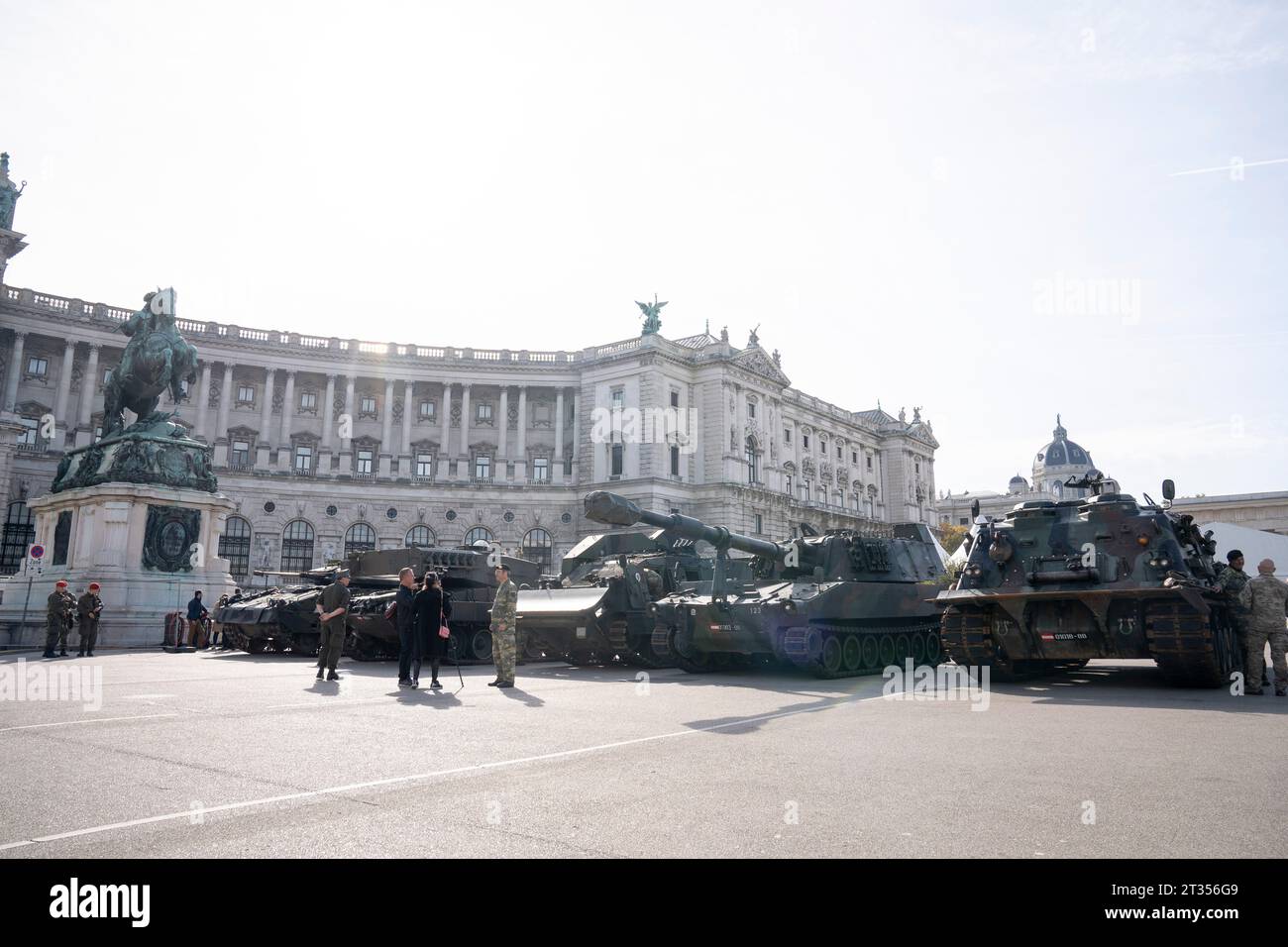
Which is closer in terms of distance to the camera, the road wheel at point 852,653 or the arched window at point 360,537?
the road wheel at point 852,653

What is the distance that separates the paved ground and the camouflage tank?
25.7ft

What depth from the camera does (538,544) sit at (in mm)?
61500

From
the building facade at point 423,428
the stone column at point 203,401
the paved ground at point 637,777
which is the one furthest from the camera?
the stone column at point 203,401

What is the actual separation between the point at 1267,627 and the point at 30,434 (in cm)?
5898

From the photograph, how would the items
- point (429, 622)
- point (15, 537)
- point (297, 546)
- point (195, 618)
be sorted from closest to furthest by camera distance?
point (429, 622) < point (195, 618) < point (15, 537) < point (297, 546)

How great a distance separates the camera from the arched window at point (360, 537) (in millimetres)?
57231

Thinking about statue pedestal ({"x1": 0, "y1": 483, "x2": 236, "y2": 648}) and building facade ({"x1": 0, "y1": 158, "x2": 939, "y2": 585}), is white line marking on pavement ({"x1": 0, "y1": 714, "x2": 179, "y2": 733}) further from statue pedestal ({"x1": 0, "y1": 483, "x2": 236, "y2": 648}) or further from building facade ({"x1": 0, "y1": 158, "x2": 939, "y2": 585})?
Result: building facade ({"x1": 0, "y1": 158, "x2": 939, "y2": 585})

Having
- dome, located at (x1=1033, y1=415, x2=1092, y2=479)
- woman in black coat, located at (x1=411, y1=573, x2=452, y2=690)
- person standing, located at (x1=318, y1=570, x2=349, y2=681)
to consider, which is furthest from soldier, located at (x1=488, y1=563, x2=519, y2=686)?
dome, located at (x1=1033, y1=415, x2=1092, y2=479)

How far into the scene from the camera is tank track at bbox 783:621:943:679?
579 inches

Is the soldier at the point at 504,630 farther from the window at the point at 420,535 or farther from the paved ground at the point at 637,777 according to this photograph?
the window at the point at 420,535

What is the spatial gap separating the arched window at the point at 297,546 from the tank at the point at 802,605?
4394cm

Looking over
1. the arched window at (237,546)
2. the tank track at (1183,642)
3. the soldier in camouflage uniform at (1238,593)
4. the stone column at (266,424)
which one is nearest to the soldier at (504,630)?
the tank track at (1183,642)

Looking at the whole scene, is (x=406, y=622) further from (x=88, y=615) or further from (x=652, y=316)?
(x=652, y=316)

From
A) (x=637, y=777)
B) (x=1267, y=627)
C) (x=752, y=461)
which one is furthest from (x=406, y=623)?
(x=752, y=461)
